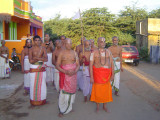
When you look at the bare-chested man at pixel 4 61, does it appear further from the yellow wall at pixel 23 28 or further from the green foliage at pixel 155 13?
the green foliage at pixel 155 13

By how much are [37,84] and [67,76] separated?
1.12 metres

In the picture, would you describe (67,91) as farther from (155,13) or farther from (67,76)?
(155,13)

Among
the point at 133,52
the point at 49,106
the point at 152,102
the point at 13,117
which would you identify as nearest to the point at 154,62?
the point at 133,52

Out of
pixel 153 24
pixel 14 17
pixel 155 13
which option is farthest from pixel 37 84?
pixel 155 13

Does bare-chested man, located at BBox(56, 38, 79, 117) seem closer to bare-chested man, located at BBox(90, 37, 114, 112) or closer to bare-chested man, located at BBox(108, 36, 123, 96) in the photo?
bare-chested man, located at BBox(90, 37, 114, 112)

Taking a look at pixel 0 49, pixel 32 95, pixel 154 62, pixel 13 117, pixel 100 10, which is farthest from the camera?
pixel 100 10

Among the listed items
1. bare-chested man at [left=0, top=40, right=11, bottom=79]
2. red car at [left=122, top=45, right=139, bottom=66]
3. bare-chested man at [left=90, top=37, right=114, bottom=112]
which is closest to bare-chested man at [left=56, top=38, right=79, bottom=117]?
bare-chested man at [left=90, top=37, right=114, bottom=112]

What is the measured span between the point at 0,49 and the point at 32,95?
15.2 ft

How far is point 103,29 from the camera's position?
26500mm

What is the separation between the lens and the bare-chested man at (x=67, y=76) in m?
4.33

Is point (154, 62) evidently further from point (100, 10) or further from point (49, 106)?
point (49, 106)

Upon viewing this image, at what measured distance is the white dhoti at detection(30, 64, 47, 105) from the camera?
16.4 feet

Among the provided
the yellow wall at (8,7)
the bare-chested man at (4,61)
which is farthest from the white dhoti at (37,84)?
the yellow wall at (8,7)

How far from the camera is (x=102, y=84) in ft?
14.9
